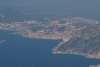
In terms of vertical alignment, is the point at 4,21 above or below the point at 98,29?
below

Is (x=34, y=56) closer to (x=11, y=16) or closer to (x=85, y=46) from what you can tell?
(x=85, y=46)

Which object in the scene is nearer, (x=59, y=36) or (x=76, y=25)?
(x=59, y=36)

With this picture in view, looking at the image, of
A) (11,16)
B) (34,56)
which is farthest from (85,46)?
(11,16)

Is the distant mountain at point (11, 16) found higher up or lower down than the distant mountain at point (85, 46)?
lower down

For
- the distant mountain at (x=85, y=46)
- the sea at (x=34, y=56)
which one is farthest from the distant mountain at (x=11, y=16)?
the distant mountain at (x=85, y=46)

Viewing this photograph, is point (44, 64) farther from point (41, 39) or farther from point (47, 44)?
point (41, 39)

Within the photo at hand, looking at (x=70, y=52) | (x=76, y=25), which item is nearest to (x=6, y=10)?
(x=76, y=25)

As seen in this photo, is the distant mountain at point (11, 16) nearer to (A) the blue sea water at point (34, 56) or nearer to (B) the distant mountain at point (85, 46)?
(A) the blue sea water at point (34, 56)

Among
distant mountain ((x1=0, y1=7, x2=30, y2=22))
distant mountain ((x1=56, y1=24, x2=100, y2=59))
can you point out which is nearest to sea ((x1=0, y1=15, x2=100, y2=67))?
distant mountain ((x1=56, y1=24, x2=100, y2=59))
